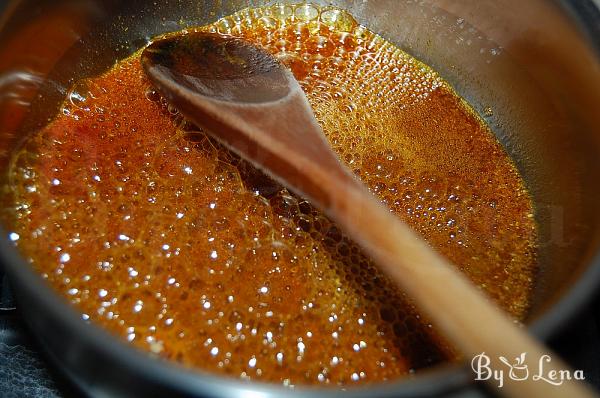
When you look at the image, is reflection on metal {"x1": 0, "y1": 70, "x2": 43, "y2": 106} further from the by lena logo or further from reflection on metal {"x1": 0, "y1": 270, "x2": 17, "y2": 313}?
the by lena logo

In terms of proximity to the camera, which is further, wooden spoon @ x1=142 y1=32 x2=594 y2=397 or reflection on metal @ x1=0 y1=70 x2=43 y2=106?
reflection on metal @ x1=0 y1=70 x2=43 y2=106

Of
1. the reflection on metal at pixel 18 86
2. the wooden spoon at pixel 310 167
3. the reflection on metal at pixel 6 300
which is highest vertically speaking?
the wooden spoon at pixel 310 167

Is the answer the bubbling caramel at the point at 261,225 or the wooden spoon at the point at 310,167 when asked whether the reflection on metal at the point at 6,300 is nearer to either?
the bubbling caramel at the point at 261,225

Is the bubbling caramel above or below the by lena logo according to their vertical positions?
below

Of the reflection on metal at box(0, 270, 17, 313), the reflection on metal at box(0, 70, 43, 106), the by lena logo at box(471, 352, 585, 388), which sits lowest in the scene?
the reflection on metal at box(0, 270, 17, 313)

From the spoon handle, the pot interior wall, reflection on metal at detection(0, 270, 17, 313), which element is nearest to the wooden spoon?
the spoon handle

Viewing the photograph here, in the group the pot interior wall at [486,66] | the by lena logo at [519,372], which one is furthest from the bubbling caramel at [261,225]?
the by lena logo at [519,372]

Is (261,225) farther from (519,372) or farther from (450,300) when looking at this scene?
(519,372)

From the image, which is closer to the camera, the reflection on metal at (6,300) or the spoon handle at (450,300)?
the spoon handle at (450,300)
